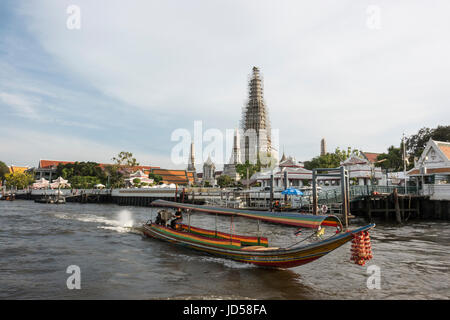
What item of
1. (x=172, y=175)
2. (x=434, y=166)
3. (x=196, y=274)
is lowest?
(x=196, y=274)

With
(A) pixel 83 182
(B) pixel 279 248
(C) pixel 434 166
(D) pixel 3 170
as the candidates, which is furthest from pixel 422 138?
(D) pixel 3 170

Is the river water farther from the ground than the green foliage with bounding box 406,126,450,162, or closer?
closer

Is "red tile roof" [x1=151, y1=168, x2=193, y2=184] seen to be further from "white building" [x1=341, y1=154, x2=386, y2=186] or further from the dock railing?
the dock railing

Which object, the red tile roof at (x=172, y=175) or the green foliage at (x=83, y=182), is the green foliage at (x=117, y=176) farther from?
the red tile roof at (x=172, y=175)

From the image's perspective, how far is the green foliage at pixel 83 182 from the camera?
76188 millimetres

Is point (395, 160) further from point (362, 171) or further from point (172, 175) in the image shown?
point (172, 175)

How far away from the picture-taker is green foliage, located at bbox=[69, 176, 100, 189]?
76188mm

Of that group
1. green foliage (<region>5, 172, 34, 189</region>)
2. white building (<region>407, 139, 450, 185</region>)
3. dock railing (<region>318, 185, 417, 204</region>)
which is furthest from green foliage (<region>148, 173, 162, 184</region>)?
white building (<region>407, 139, 450, 185</region>)

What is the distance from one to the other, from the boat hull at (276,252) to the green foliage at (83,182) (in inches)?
2779

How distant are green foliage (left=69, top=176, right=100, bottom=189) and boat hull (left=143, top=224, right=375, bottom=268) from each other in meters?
70.6

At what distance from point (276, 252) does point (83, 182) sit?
77.1 metres

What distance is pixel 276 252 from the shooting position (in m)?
9.91
